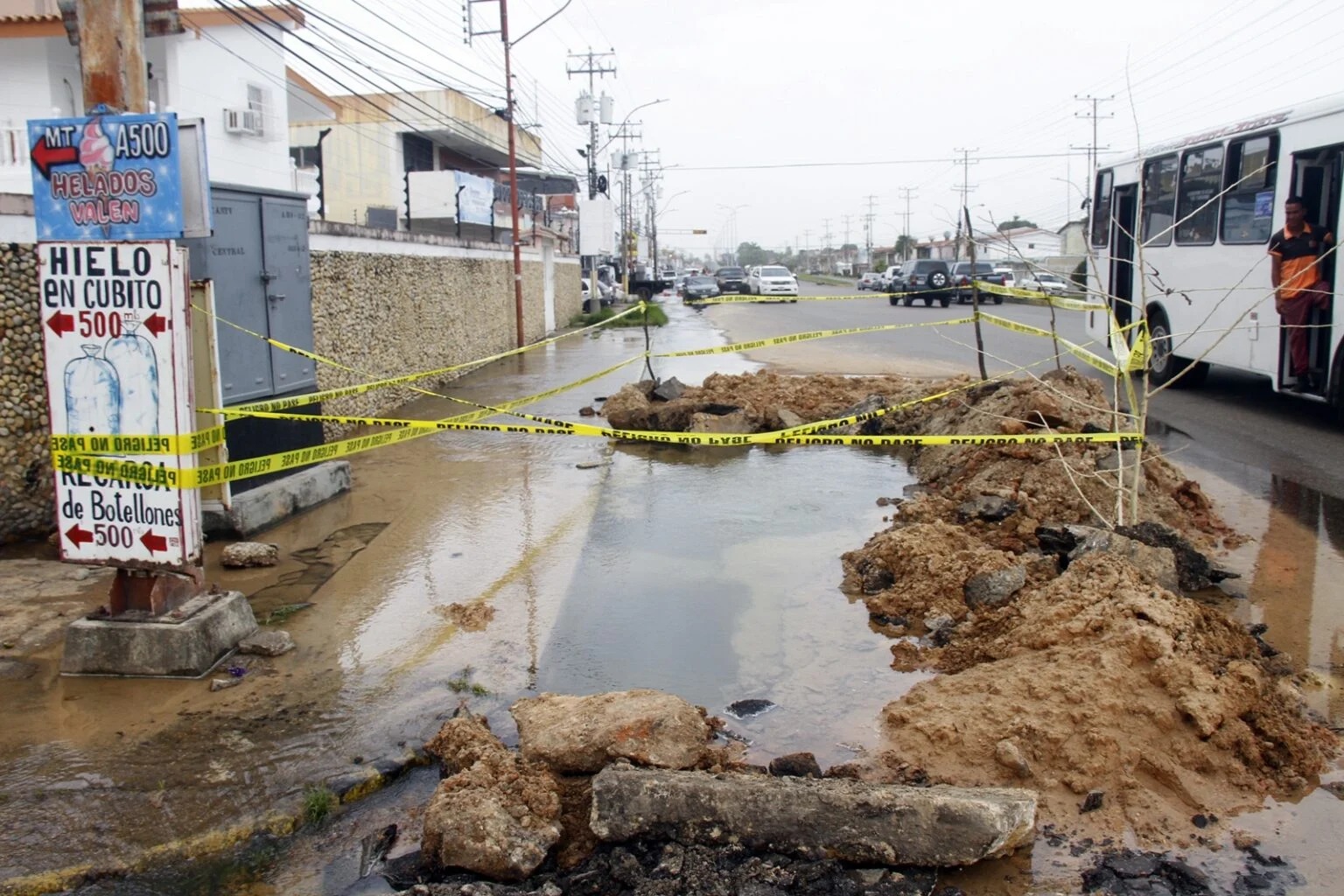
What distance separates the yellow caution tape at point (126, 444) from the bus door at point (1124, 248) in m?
13.4

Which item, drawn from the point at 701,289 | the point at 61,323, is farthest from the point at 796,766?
the point at 701,289

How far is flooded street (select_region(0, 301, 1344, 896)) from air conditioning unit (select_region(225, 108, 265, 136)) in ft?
50.7

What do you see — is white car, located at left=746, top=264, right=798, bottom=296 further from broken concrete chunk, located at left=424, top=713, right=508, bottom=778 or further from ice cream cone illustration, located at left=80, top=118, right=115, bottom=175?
broken concrete chunk, located at left=424, top=713, right=508, bottom=778

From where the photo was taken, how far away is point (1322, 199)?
1072cm

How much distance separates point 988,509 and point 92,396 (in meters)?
5.35

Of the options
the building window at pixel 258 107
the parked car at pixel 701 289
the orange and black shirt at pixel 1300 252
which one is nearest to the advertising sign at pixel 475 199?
the building window at pixel 258 107

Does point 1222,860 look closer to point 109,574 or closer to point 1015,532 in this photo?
point 1015,532

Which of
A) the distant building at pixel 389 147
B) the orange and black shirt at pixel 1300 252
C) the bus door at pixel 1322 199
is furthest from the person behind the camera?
the distant building at pixel 389 147

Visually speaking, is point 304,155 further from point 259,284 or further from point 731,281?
point 259,284

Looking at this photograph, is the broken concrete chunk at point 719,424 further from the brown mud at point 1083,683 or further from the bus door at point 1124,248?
the bus door at point 1124,248

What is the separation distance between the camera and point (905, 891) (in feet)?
10.7

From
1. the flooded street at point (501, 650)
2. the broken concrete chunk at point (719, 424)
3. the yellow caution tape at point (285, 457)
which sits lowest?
the flooded street at point (501, 650)

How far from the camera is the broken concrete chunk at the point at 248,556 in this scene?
22.8 feet

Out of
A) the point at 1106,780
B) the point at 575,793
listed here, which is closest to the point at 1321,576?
the point at 1106,780
